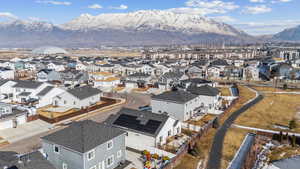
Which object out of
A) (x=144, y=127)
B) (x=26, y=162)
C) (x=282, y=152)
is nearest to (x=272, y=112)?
(x=282, y=152)

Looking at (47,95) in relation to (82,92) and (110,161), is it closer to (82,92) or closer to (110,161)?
(82,92)

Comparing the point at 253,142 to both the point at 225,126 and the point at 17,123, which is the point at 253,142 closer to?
the point at 225,126

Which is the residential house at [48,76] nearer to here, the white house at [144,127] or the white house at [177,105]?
the white house at [177,105]

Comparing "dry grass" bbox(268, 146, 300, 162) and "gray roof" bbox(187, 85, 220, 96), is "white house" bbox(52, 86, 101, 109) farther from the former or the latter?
"dry grass" bbox(268, 146, 300, 162)

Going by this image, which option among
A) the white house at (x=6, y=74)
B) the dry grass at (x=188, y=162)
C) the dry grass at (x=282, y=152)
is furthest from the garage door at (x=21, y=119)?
the white house at (x=6, y=74)

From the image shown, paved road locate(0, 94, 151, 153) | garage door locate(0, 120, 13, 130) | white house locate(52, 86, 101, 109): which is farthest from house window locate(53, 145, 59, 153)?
white house locate(52, 86, 101, 109)

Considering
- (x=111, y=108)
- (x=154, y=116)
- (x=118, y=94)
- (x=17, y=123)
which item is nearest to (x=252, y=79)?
(x=118, y=94)
